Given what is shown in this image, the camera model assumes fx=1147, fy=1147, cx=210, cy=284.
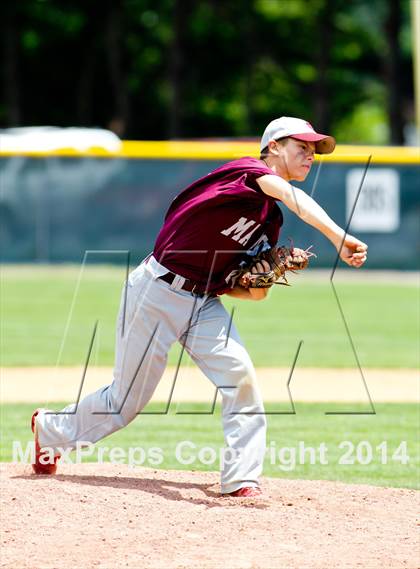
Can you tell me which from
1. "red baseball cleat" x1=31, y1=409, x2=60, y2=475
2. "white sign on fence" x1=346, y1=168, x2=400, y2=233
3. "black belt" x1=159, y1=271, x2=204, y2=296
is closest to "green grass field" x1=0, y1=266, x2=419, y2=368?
"white sign on fence" x1=346, y1=168, x2=400, y2=233

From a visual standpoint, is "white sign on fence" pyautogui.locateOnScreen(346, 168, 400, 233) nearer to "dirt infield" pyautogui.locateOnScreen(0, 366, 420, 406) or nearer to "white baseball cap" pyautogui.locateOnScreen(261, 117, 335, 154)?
"dirt infield" pyautogui.locateOnScreen(0, 366, 420, 406)

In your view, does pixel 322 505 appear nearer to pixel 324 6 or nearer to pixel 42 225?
pixel 42 225

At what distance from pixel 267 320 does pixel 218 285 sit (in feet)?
31.8

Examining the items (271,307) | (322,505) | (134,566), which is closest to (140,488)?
(322,505)

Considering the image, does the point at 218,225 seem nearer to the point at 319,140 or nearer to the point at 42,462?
the point at 319,140

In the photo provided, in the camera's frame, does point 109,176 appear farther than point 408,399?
Yes

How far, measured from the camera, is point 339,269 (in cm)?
2108

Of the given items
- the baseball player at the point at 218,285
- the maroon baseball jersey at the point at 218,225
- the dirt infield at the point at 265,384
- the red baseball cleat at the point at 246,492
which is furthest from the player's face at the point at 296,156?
the dirt infield at the point at 265,384

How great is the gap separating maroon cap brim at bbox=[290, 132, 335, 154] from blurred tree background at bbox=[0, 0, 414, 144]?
28.5 m

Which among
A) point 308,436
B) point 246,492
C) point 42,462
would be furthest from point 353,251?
point 308,436

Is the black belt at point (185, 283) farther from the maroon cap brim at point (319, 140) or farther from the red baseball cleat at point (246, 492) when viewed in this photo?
the red baseball cleat at point (246, 492)

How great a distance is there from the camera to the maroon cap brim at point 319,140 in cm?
520

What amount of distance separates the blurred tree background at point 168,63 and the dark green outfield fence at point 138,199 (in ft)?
44.6

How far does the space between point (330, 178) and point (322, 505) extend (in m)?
15.1
